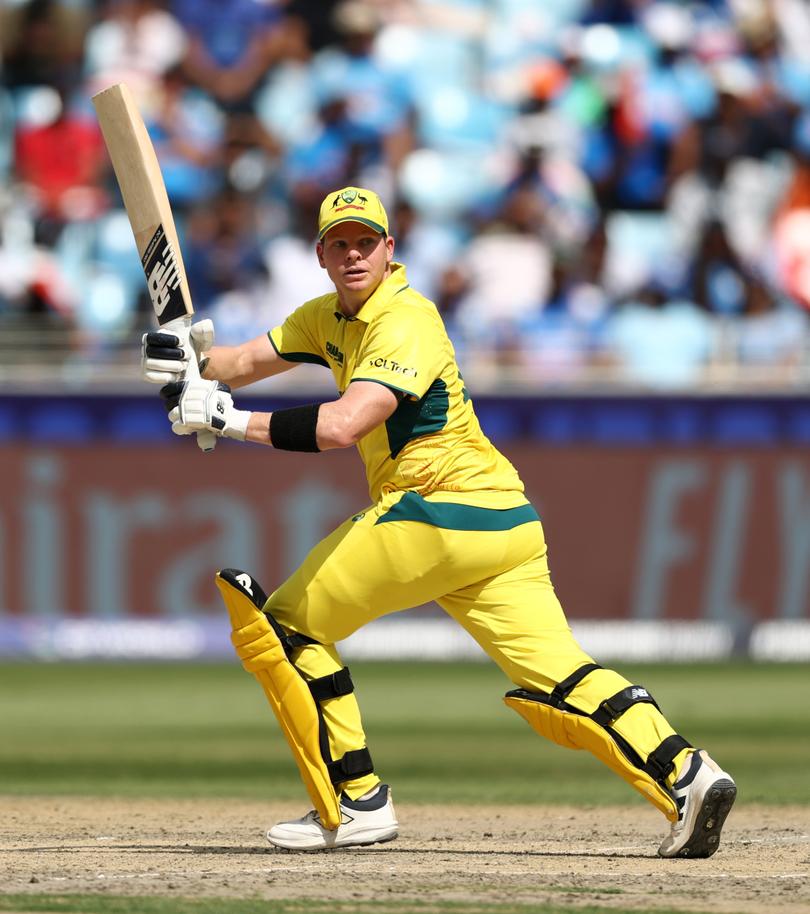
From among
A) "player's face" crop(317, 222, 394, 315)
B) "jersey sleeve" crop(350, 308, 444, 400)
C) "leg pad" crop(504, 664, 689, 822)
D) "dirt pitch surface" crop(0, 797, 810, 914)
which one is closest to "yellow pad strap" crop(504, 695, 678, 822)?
"leg pad" crop(504, 664, 689, 822)

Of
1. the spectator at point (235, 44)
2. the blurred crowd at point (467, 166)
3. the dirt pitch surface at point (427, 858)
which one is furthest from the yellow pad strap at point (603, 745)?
the spectator at point (235, 44)

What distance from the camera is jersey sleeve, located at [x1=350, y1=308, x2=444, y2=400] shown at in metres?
5.32

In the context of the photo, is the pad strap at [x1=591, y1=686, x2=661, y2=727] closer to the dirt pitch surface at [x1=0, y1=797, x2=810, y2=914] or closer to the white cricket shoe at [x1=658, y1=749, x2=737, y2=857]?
the white cricket shoe at [x1=658, y1=749, x2=737, y2=857]

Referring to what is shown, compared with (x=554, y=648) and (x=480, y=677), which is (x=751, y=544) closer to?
(x=480, y=677)

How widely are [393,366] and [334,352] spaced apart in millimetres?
544

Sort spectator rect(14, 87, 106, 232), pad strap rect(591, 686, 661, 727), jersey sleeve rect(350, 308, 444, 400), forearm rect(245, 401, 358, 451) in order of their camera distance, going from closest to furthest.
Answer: forearm rect(245, 401, 358, 451), jersey sleeve rect(350, 308, 444, 400), pad strap rect(591, 686, 661, 727), spectator rect(14, 87, 106, 232)

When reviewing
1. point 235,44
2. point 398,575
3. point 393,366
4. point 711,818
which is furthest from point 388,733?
point 235,44

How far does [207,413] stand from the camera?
5266mm

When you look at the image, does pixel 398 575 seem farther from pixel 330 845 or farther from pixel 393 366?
pixel 330 845

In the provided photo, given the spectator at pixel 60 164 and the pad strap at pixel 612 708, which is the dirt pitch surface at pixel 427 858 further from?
the spectator at pixel 60 164

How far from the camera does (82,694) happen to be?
1227 centimetres

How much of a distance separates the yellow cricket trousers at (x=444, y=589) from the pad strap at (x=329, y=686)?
2 centimetres

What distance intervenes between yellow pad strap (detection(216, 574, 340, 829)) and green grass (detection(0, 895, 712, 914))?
1050mm

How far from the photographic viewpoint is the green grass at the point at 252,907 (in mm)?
4406
